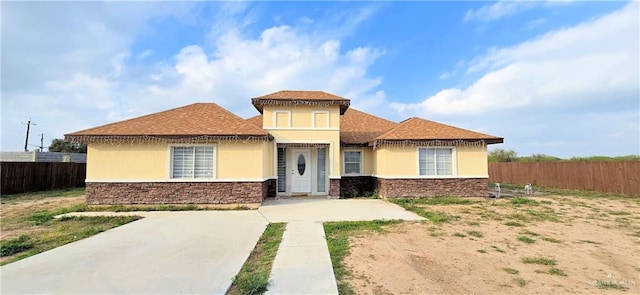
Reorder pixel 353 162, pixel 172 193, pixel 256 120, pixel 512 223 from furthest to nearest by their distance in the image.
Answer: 1. pixel 256 120
2. pixel 353 162
3. pixel 172 193
4. pixel 512 223

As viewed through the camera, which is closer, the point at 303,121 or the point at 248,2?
the point at 248,2

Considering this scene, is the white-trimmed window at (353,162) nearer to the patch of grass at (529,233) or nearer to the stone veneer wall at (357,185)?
the stone veneer wall at (357,185)

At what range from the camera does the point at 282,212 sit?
9.27 m

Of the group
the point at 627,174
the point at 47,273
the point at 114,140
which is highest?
the point at 114,140

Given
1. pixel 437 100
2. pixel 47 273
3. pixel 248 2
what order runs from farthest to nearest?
pixel 437 100
pixel 248 2
pixel 47 273

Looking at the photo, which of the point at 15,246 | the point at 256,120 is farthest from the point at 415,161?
the point at 15,246

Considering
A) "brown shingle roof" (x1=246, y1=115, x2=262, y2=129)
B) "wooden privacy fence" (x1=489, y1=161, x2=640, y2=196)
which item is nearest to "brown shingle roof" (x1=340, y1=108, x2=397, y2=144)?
"brown shingle roof" (x1=246, y1=115, x2=262, y2=129)

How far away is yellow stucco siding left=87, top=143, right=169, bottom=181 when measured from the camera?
415 inches

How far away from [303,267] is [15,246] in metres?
5.82

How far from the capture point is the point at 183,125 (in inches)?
436

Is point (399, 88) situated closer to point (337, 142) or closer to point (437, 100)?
point (437, 100)

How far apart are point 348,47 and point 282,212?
Answer: 9670mm

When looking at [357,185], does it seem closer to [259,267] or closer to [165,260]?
[259,267]

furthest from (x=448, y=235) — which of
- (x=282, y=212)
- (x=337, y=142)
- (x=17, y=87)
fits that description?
(x=17, y=87)
